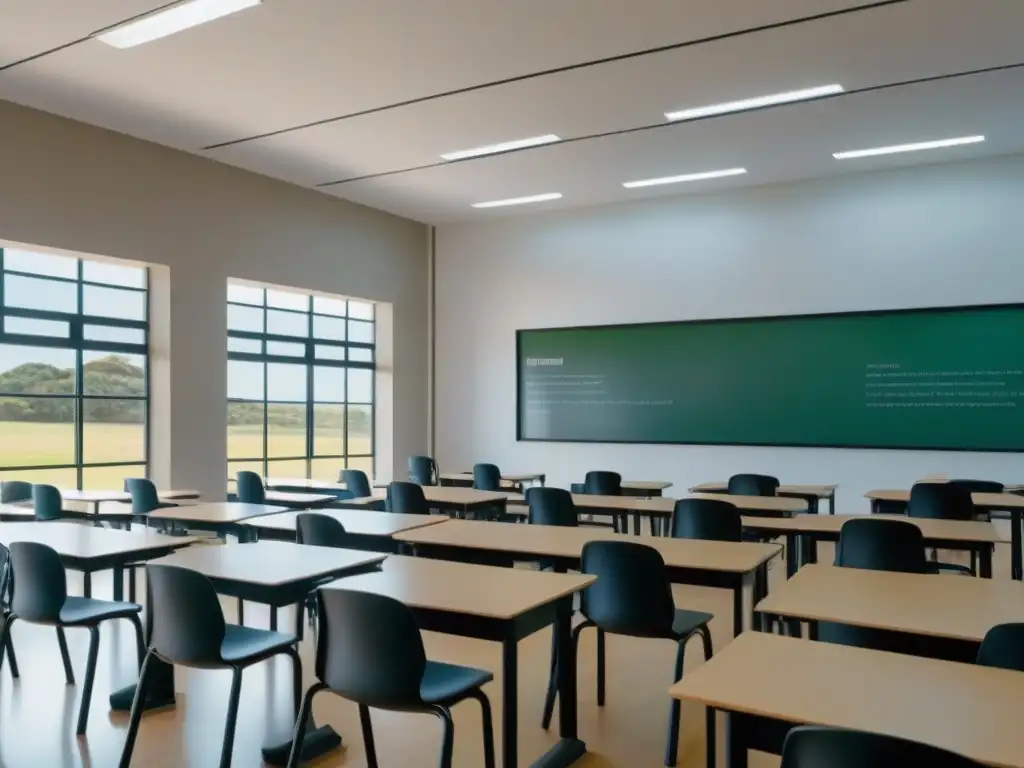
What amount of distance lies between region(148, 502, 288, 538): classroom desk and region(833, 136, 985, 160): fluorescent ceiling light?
20.5ft

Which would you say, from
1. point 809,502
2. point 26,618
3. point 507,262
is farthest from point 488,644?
point 507,262

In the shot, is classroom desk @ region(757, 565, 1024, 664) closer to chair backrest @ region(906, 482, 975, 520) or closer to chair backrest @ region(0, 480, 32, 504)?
chair backrest @ region(906, 482, 975, 520)

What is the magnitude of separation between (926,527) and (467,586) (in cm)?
271

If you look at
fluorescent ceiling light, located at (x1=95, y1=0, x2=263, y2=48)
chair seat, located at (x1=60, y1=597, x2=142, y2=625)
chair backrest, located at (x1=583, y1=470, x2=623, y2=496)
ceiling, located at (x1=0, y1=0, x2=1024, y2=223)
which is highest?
ceiling, located at (x1=0, y1=0, x2=1024, y2=223)

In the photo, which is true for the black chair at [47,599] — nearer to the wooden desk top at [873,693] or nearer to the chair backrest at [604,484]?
the wooden desk top at [873,693]

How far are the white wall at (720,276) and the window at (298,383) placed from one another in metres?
1.14

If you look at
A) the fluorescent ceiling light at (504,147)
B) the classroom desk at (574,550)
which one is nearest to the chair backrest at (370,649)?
the classroom desk at (574,550)

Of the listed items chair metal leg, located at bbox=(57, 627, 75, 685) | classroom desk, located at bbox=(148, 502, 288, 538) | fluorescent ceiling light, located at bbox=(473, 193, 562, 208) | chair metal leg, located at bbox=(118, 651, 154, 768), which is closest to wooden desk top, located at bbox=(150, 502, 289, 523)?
classroom desk, located at bbox=(148, 502, 288, 538)

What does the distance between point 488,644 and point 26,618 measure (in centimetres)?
228

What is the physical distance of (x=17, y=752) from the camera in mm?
3055

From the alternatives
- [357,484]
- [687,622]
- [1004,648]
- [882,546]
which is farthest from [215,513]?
[1004,648]

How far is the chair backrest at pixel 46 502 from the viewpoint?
5.86 m

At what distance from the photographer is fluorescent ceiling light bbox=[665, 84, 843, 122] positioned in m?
6.43

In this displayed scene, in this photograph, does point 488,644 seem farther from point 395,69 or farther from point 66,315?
point 66,315
